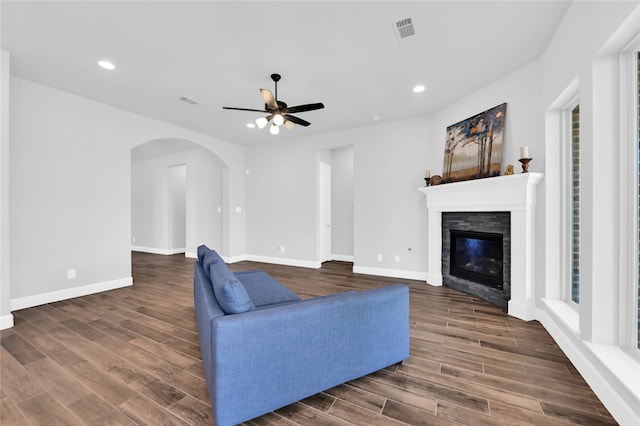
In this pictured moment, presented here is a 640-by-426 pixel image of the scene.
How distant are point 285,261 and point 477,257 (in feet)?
12.9

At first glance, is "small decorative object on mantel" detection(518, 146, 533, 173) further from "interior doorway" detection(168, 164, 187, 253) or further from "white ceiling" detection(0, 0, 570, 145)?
"interior doorway" detection(168, 164, 187, 253)

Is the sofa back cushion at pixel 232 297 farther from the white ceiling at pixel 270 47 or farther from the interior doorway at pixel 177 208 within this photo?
the interior doorway at pixel 177 208

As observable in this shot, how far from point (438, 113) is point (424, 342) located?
3.63m

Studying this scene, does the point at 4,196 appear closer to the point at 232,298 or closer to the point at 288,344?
the point at 232,298

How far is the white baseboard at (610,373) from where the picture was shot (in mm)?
1438

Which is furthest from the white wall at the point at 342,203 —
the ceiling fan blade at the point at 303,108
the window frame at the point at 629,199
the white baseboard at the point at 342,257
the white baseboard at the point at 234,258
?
the window frame at the point at 629,199

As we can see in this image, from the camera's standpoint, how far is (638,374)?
152cm

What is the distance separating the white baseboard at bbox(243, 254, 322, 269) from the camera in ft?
19.2


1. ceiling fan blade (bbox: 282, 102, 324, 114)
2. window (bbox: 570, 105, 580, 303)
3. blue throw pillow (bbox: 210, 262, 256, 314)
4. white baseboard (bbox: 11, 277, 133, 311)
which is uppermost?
ceiling fan blade (bbox: 282, 102, 324, 114)

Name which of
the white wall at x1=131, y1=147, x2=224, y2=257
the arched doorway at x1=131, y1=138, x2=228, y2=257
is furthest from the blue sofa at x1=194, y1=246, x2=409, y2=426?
the white wall at x1=131, y1=147, x2=224, y2=257

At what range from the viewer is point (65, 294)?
3717 mm

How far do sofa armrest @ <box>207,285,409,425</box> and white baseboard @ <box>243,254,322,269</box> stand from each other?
12.8 ft

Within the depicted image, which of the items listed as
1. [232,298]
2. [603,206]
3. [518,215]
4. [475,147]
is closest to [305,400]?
[232,298]

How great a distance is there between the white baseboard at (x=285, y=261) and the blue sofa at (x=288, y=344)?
389cm
